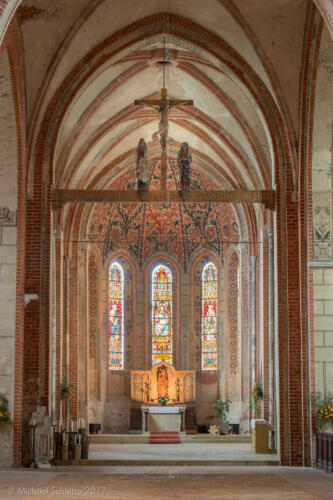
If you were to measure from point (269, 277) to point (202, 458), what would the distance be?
5279mm

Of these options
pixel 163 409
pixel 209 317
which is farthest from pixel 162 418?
pixel 209 317

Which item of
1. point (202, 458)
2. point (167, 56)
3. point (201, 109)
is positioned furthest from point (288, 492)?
point (201, 109)

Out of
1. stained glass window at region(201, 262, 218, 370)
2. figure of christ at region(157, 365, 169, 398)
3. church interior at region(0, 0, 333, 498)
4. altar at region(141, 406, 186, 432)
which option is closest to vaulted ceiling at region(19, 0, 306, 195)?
church interior at region(0, 0, 333, 498)

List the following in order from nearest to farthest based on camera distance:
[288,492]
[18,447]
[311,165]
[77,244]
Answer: [288,492], [18,447], [311,165], [77,244]

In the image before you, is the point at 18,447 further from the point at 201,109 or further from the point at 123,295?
the point at 123,295

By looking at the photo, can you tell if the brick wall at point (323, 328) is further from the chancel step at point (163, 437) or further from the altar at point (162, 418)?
the altar at point (162, 418)

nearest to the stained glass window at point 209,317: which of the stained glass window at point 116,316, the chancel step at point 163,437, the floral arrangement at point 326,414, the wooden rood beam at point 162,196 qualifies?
the stained glass window at point 116,316

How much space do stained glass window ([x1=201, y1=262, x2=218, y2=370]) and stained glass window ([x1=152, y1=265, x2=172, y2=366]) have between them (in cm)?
120

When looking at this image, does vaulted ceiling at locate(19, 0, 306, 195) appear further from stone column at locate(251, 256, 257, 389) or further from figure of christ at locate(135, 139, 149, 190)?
stone column at locate(251, 256, 257, 389)

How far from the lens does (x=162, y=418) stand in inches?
1065

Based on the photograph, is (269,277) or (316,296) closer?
(316,296)

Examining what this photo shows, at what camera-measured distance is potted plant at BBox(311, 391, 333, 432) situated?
1627 cm

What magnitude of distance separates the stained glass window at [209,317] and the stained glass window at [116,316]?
9.21 feet

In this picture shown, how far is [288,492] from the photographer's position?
11594 mm
